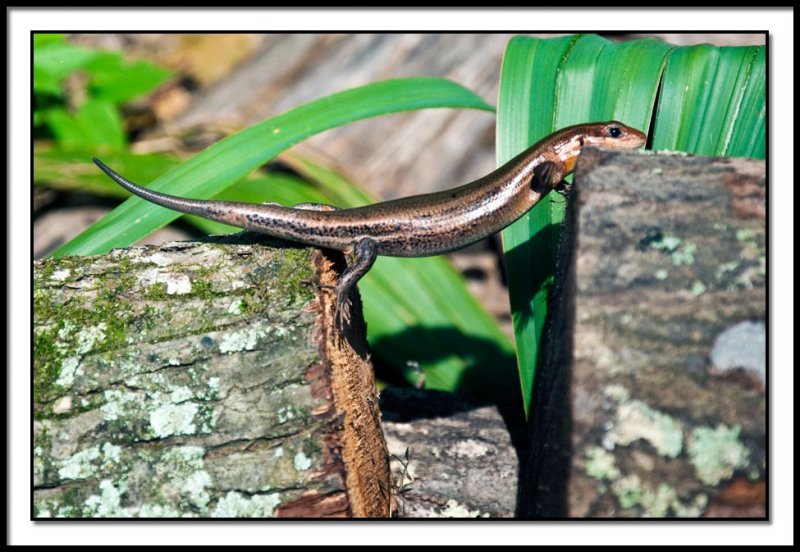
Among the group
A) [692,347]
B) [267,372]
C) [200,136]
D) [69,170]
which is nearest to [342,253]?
[267,372]

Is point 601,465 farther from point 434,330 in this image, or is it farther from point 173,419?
point 434,330

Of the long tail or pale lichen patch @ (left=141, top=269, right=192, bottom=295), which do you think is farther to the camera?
the long tail

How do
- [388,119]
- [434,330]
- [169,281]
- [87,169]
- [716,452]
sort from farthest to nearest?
[388,119] → [87,169] → [434,330] → [169,281] → [716,452]

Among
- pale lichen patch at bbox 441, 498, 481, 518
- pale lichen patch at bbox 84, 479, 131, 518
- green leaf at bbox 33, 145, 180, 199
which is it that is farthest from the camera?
green leaf at bbox 33, 145, 180, 199

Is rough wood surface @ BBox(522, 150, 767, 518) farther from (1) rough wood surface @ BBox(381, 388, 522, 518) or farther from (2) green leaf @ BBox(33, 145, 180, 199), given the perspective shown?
(2) green leaf @ BBox(33, 145, 180, 199)

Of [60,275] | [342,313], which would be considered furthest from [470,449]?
[60,275]

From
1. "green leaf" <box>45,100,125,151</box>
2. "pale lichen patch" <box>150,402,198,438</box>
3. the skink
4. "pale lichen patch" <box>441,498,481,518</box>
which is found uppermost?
"green leaf" <box>45,100,125,151</box>

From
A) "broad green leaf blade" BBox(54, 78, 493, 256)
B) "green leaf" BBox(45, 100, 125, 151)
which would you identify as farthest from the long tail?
"green leaf" BBox(45, 100, 125, 151)

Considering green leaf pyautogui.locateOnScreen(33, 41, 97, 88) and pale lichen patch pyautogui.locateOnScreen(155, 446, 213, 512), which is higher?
green leaf pyautogui.locateOnScreen(33, 41, 97, 88)
